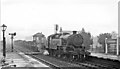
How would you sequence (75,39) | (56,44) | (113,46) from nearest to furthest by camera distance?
(75,39), (56,44), (113,46)

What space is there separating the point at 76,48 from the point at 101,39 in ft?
165

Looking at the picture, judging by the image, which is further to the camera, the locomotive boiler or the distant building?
the distant building

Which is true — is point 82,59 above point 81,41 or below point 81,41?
below

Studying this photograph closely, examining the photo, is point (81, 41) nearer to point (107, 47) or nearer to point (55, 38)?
point (55, 38)

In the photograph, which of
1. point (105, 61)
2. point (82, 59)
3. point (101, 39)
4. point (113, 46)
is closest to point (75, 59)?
point (82, 59)

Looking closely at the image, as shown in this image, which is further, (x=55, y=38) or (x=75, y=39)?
(x=55, y=38)

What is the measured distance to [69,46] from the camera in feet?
122

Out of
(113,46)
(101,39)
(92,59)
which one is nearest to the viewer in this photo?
(92,59)

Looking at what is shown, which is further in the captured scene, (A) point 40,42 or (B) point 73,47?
(A) point 40,42

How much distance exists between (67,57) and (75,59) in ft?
8.48

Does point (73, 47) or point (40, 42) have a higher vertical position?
point (73, 47)

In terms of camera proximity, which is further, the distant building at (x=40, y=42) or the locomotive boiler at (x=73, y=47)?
the distant building at (x=40, y=42)

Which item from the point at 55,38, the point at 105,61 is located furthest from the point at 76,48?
the point at 55,38

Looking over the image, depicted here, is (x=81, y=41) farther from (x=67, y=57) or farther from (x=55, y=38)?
(x=55, y=38)
